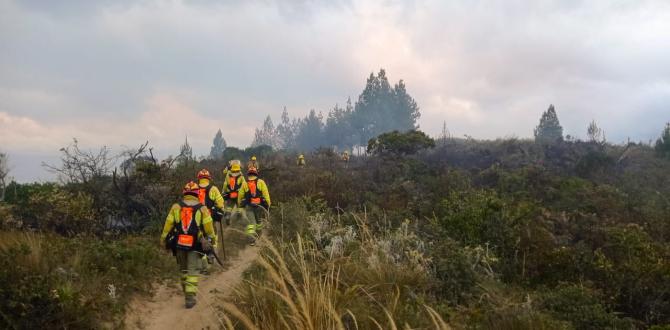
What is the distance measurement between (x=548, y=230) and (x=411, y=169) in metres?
10.9

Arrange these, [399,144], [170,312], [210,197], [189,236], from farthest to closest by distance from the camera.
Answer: [399,144] → [210,197] → [189,236] → [170,312]

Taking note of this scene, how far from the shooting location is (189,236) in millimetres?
6984

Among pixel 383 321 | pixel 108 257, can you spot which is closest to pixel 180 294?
pixel 108 257

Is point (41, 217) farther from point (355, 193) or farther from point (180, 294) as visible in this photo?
point (355, 193)

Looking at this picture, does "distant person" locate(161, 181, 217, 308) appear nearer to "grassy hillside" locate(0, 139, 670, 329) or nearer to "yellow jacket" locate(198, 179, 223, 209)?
"grassy hillside" locate(0, 139, 670, 329)

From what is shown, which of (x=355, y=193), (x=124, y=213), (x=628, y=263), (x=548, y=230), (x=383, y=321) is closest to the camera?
(x=383, y=321)

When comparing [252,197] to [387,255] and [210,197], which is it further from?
[387,255]

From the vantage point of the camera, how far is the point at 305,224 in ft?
36.7

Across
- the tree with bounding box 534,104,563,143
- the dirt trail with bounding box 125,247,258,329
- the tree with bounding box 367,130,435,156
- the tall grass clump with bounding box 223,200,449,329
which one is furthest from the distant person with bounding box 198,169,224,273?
the tree with bounding box 534,104,563,143

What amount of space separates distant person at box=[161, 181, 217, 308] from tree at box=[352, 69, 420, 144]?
271 feet

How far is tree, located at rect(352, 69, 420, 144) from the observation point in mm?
89688

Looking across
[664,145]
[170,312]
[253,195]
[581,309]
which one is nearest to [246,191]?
[253,195]

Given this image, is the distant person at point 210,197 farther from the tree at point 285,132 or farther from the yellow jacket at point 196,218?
the tree at point 285,132

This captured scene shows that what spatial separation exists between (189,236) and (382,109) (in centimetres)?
8457
